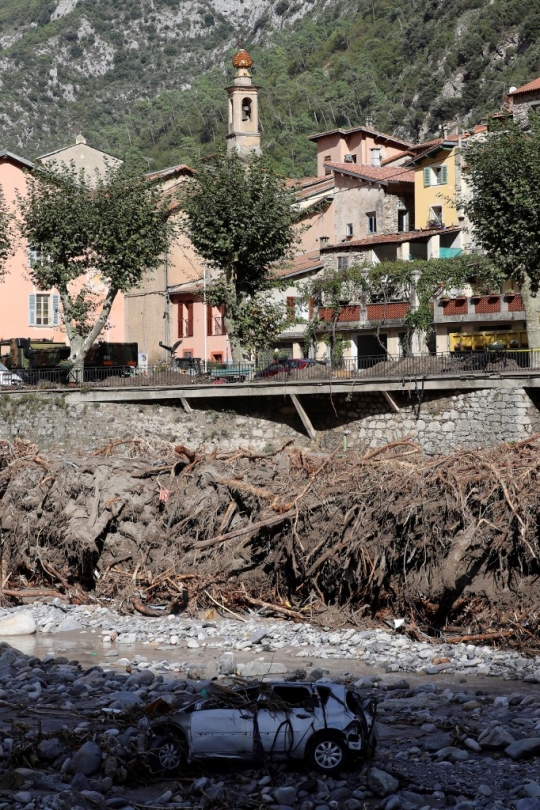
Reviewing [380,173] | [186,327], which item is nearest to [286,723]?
[186,327]

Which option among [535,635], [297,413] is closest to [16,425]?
[297,413]

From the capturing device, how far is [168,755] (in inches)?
511

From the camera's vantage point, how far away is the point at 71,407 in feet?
138

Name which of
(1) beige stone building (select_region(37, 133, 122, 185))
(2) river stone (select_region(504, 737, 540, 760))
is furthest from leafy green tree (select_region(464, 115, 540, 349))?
(1) beige stone building (select_region(37, 133, 122, 185))

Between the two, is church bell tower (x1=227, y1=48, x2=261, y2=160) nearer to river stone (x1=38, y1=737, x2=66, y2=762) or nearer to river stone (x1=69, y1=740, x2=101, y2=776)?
river stone (x1=38, y1=737, x2=66, y2=762)

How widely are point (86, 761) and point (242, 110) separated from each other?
48.7 m

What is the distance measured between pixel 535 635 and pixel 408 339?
1385 inches

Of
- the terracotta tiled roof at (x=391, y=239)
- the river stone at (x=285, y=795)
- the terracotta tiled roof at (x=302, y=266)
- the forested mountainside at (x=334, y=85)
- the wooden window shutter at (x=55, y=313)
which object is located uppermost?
the forested mountainside at (x=334, y=85)

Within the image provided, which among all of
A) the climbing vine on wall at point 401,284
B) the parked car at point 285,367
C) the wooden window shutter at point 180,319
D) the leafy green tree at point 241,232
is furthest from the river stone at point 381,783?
the wooden window shutter at point 180,319

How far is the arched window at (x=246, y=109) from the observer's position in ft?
190

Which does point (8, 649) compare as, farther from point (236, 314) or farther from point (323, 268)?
point (323, 268)

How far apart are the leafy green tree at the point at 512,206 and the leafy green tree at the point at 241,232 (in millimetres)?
8724

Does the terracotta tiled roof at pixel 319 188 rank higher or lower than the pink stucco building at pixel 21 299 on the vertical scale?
higher

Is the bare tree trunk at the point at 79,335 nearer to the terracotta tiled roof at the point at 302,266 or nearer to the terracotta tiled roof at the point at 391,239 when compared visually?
the terracotta tiled roof at the point at 302,266
